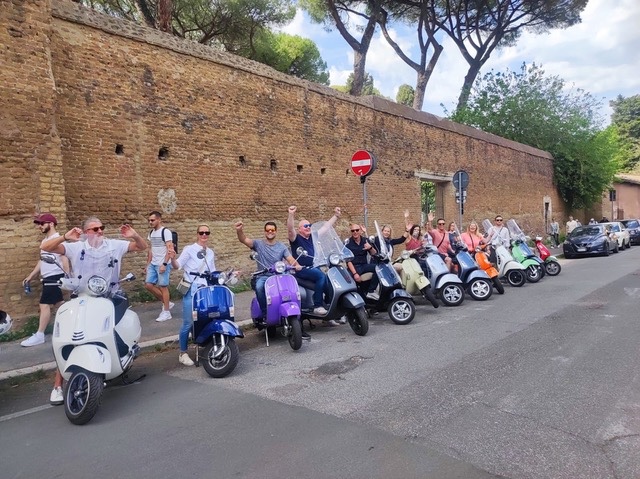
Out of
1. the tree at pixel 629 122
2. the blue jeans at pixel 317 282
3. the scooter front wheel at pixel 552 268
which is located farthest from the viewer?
the tree at pixel 629 122

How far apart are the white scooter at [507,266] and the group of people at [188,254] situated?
1268mm

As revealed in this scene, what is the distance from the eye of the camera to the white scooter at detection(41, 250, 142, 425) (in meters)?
4.04

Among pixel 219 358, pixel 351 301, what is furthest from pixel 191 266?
pixel 351 301

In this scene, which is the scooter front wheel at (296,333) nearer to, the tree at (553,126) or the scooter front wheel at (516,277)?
the scooter front wheel at (516,277)

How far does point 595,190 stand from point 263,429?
32.5m

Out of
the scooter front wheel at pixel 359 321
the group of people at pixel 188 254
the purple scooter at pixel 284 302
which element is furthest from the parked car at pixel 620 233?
the purple scooter at pixel 284 302

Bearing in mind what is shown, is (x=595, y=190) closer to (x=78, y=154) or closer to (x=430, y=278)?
(x=430, y=278)

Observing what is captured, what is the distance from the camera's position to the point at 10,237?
7352 mm

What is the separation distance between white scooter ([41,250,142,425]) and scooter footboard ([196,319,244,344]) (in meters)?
0.68

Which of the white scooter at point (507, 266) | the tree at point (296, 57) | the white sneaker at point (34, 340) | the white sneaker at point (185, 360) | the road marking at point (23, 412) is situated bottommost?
the road marking at point (23, 412)

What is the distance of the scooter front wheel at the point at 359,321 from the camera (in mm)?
6863

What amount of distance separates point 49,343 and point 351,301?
13.5 feet

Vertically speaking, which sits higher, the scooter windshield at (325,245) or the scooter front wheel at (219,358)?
the scooter windshield at (325,245)

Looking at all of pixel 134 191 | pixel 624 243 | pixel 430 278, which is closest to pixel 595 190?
pixel 624 243
